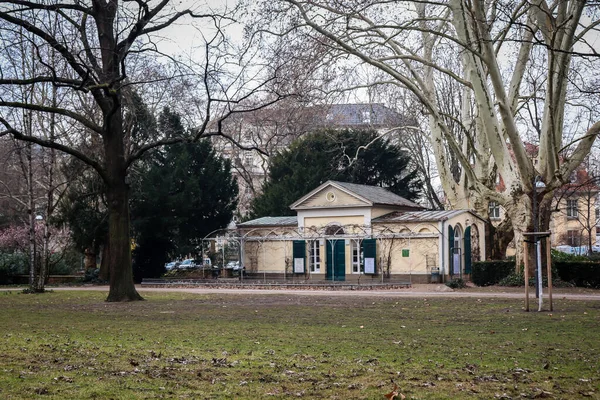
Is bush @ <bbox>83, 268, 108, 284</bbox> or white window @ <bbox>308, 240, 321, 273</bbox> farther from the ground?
white window @ <bbox>308, 240, 321, 273</bbox>

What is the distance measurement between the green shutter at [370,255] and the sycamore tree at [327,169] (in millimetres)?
9264

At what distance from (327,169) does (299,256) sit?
377 inches

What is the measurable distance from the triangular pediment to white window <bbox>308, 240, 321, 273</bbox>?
83.1 inches

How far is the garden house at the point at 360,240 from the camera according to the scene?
117ft

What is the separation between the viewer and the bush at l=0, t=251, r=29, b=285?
40625 mm

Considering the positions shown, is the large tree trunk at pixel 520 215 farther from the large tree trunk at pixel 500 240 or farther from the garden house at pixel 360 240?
the large tree trunk at pixel 500 240

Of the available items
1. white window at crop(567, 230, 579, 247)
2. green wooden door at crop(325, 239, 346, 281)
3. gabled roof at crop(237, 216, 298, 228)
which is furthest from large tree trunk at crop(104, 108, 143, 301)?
white window at crop(567, 230, 579, 247)

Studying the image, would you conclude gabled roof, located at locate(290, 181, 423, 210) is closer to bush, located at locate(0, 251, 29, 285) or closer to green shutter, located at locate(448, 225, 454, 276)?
green shutter, located at locate(448, 225, 454, 276)

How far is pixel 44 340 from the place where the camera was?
12008mm

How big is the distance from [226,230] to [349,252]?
819 cm

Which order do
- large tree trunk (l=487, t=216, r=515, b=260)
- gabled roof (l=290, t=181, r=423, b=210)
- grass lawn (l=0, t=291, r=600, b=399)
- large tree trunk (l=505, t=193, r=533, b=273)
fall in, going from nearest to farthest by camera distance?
1. grass lawn (l=0, t=291, r=600, b=399)
2. large tree trunk (l=505, t=193, r=533, b=273)
3. large tree trunk (l=487, t=216, r=515, b=260)
4. gabled roof (l=290, t=181, r=423, b=210)

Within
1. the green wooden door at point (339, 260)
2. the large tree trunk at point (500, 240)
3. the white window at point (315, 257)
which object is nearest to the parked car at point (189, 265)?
the white window at point (315, 257)

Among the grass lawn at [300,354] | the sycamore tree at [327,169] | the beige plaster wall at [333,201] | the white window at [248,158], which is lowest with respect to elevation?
the grass lawn at [300,354]

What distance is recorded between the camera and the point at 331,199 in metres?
39.8
